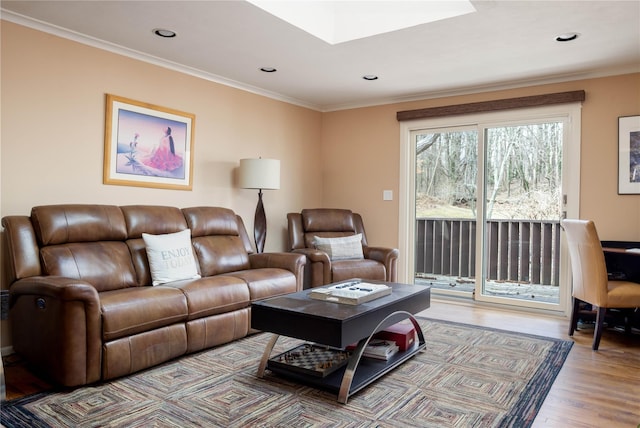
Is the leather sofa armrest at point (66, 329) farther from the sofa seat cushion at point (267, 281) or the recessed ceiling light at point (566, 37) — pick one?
the recessed ceiling light at point (566, 37)

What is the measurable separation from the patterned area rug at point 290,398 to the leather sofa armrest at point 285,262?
34.7 inches

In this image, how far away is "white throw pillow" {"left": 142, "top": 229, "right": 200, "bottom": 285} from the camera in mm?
3127

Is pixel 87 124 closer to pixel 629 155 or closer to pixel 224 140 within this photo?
pixel 224 140

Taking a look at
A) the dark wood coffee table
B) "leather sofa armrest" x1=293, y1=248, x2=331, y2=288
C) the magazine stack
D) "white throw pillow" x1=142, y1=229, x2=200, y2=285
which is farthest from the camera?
"leather sofa armrest" x1=293, y1=248, x2=331, y2=288

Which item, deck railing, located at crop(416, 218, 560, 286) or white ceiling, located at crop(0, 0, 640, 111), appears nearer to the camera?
white ceiling, located at crop(0, 0, 640, 111)

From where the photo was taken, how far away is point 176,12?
2893 millimetres

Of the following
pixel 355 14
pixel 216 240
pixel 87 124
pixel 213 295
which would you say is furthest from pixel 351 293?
pixel 87 124

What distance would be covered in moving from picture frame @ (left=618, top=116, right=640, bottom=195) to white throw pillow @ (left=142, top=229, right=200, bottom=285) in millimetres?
3684

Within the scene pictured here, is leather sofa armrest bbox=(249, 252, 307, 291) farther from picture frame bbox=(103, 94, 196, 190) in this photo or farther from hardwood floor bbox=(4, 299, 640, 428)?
hardwood floor bbox=(4, 299, 640, 428)

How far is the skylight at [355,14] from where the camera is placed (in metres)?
2.94

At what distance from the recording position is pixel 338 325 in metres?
2.14

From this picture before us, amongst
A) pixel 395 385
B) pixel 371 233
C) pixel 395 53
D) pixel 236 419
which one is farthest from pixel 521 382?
pixel 371 233

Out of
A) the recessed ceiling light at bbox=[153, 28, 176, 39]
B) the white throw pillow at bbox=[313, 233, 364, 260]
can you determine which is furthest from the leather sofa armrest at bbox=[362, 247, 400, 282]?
the recessed ceiling light at bbox=[153, 28, 176, 39]

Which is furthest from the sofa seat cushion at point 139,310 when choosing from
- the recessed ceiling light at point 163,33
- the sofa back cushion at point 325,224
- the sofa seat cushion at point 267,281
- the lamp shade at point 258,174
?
the sofa back cushion at point 325,224
